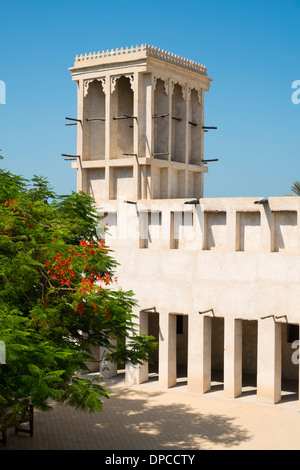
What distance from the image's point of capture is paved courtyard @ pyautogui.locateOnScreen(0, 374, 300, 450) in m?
24.5

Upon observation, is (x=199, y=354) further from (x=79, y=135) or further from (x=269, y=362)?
(x=79, y=135)

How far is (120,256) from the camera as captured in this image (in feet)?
115

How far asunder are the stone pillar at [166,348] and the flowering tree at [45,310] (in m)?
9.41

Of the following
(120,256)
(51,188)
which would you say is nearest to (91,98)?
(120,256)

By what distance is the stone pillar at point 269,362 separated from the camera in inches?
1169

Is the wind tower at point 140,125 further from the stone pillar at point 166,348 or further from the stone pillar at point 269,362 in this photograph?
the stone pillar at point 269,362

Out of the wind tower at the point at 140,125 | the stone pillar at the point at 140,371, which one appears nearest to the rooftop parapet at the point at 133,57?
the wind tower at the point at 140,125

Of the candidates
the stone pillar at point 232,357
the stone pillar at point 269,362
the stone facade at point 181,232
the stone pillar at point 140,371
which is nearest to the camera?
the stone pillar at point 269,362

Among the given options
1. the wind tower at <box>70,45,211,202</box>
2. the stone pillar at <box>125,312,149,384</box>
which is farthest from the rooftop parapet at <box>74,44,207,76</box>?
the stone pillar at <box>125,312,149,384</box>

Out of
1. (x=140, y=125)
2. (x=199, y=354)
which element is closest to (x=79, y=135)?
(x=140, y=125)

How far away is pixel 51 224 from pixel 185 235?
13117mm

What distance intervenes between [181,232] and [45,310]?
1538 centimetres

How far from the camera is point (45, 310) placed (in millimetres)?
19156

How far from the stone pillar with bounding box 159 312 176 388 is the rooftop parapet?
14842mm
